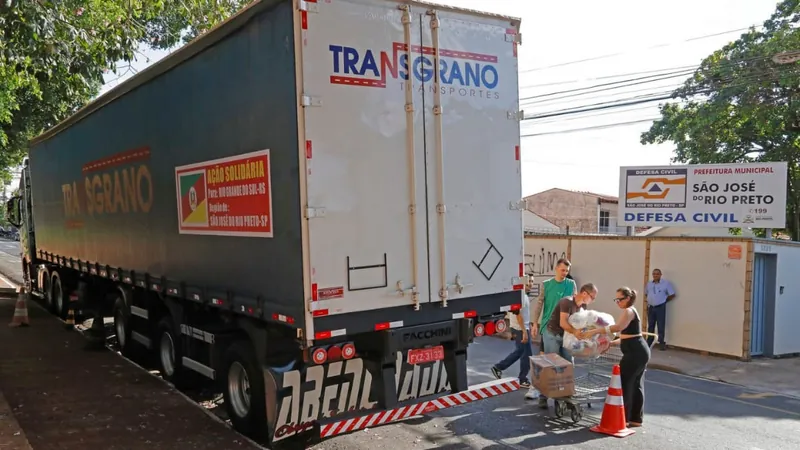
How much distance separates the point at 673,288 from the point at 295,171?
29.9ft

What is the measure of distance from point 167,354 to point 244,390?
2540 millimetres

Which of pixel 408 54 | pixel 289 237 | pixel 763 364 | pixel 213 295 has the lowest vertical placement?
pixel 763 364

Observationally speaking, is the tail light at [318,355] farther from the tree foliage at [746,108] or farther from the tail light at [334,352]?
the tree foliage at [746,108]

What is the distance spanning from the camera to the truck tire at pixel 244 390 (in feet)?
18.9

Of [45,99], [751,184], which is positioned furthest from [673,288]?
[45,99]

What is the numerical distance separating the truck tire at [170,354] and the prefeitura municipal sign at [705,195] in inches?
391

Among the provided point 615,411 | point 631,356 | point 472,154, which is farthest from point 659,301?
point 472,154

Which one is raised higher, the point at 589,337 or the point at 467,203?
the point at 467,203

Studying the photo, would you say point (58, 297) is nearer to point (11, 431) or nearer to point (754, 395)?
point (11, 431)

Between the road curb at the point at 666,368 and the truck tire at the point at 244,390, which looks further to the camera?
the road curb at the point at 666,368

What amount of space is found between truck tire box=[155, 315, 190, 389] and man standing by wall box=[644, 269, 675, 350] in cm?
824

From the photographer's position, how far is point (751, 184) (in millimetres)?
12227

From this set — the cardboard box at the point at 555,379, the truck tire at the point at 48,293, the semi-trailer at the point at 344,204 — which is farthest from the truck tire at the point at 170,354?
the truck tire at the point at 48,293

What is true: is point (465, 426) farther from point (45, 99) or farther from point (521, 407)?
point (45, 99)
